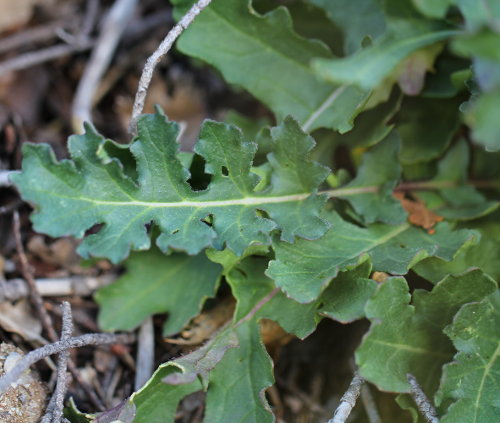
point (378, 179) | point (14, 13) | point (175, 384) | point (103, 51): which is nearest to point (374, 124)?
point (378, 179)

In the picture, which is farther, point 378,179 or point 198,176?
point 378,179

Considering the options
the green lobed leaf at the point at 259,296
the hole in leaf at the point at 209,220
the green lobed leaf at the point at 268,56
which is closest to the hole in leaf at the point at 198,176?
the hole in leaf at the point at 209,220

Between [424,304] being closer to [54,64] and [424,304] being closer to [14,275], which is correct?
[14,275]

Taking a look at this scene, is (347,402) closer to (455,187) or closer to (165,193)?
(165,193)

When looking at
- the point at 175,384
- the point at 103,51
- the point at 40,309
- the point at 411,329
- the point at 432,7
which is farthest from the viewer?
the point at 103,51

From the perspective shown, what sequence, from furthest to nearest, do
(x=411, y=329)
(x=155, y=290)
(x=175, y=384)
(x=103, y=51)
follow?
(x=103, y=51) → (x=155, y=290) → (x=411, y=329) → (x=175, y=384)

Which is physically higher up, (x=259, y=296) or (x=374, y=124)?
(x=374, y=124)

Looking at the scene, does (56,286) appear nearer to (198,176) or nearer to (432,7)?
(198,176)

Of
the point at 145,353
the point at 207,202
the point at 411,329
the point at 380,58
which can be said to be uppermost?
the point at 380,58
